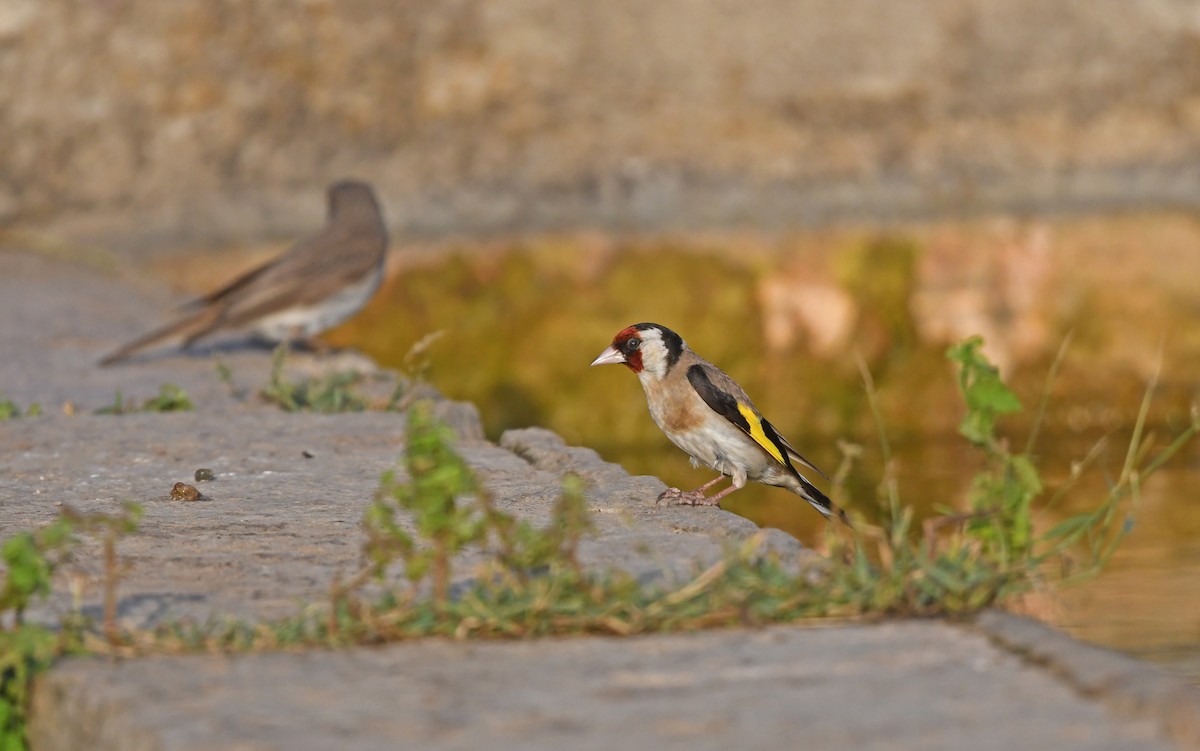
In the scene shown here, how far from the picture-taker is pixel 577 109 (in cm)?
1100

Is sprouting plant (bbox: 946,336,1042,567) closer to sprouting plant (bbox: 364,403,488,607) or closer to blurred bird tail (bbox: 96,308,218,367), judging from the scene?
sprouting plant (bbox: 364,403,488,607)

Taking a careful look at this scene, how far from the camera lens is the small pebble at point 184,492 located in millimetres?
4277

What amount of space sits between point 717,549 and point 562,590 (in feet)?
2.08

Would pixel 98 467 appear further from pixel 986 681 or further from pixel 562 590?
pixel 986 681

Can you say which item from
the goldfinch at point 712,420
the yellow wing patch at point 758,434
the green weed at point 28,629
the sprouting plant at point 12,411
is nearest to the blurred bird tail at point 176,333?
the sprouting plant at point 12,411

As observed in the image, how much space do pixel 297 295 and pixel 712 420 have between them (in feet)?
9.19

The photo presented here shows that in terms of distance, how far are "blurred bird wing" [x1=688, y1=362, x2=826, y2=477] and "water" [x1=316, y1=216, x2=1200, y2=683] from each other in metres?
3.56

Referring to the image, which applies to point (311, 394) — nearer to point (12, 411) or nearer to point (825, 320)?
point (12, 411)

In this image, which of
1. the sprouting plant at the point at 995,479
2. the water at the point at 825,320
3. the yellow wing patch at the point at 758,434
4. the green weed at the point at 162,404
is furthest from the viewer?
the water at the point at 825,320

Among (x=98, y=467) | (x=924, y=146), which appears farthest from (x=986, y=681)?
(x=924, y=146)

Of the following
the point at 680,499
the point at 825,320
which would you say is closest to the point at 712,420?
the point at 680,499

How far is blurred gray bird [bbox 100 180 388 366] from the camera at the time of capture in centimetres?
721

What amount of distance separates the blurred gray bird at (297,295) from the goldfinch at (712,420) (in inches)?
92.9

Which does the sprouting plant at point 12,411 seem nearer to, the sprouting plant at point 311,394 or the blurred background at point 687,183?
the sprouting plant at point 311,394
